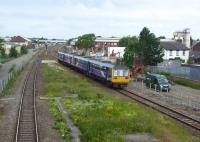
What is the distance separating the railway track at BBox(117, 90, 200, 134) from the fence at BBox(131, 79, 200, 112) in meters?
1.47

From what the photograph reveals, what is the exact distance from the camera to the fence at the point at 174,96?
1454 inches

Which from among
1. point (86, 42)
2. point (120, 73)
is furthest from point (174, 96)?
point (86, 42)

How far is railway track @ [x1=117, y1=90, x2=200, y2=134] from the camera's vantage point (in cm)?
2731

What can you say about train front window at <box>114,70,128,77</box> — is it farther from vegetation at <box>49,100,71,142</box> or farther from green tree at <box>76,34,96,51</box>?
green tree at <box>76,34,96,51</box>

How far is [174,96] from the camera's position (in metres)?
41.8

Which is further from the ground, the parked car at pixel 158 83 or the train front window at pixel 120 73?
the train front window at pixel 120 73

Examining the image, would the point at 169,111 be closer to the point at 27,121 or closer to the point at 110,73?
the point at 27,121

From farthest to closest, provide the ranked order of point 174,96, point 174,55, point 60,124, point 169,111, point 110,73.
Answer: point 174,55 → point 110,73 → point 174,96 → point 169,111 → point 60,124

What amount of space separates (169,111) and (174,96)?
9.71 meters

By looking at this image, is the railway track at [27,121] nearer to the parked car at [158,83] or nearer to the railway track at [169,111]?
the railway track at [169,111]

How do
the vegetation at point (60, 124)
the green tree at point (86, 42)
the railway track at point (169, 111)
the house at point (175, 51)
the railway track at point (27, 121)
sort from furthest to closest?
the green tree at point (86, 42)
the house at point (175, 51)
the railway track at point (169, 111)
the vegetation at point (60, 124)
the railway track at point (27, 121)

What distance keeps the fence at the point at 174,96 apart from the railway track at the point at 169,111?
4.83 feet

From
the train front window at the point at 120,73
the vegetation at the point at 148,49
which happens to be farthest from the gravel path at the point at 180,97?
the vegetation at the point at 148,49

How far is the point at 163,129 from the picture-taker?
24.8m
